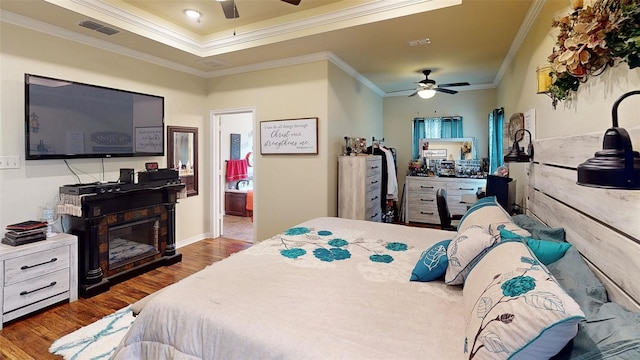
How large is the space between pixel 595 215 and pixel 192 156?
14.9 feet

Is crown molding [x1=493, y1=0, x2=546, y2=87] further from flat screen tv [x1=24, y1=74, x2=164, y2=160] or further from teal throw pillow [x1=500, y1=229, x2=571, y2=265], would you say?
flat screen tv [x1=24, y1=74, x2=164, y2=160]

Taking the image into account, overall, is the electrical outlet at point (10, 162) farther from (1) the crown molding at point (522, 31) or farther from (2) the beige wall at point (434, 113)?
(2) the beige wall at point (434, 113)

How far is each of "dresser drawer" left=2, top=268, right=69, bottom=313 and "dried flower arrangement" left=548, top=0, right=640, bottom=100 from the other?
398 centimetres

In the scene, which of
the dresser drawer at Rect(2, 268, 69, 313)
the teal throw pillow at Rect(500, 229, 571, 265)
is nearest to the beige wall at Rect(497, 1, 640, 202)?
the teal throw pillow at Rect(500, 229, 571, 265)

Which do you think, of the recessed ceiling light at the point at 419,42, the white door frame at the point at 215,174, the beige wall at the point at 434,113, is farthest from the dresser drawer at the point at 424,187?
the white door frame at the point at 215,174

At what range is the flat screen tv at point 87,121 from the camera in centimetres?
286

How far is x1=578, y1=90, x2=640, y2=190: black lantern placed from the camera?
2.82 feet

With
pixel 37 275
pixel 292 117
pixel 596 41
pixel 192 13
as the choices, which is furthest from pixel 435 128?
pixel 37 275

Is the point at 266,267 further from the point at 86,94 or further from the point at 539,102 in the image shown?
the point at 86,94

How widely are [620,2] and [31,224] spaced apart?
409cm

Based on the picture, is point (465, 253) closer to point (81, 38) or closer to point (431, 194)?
point (81, 38)

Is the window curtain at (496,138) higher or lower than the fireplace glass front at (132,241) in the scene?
higher

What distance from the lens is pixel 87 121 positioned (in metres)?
3.23

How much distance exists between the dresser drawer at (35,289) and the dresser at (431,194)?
17.0 feet
